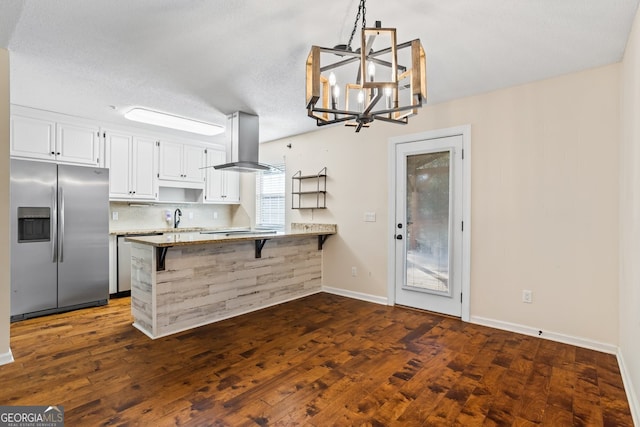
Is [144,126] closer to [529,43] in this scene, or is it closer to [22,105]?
[22,105]

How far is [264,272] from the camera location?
4035 millimetres

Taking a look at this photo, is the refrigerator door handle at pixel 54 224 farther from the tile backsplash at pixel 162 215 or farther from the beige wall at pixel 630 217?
the beige wall at pixel 630 217

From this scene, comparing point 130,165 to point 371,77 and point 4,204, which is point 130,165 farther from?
point 371,77

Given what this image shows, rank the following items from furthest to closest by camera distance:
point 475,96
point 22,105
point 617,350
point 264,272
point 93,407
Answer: point 264,272 < point 22,105 < point 475,96 < point 617,350 < point 93,407

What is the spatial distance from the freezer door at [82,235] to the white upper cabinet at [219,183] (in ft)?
5.64

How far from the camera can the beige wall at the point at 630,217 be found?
6.42ft

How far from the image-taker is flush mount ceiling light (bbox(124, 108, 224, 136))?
13.4 feet

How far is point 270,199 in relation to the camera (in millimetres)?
5781

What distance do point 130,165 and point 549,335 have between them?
17.8ft

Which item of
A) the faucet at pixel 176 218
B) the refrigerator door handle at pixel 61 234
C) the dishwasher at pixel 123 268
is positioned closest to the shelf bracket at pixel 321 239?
the faucet at pixel 176 218

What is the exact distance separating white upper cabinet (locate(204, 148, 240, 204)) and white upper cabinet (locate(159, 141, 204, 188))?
6.1 inches

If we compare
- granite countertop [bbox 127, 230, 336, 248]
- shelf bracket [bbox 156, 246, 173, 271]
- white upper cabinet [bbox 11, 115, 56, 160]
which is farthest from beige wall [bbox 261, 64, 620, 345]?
white upper cabinet [bbox 11, 115, 56, 160]

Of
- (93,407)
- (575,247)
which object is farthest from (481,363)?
(93,407)

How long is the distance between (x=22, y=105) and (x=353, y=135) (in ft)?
12.8
